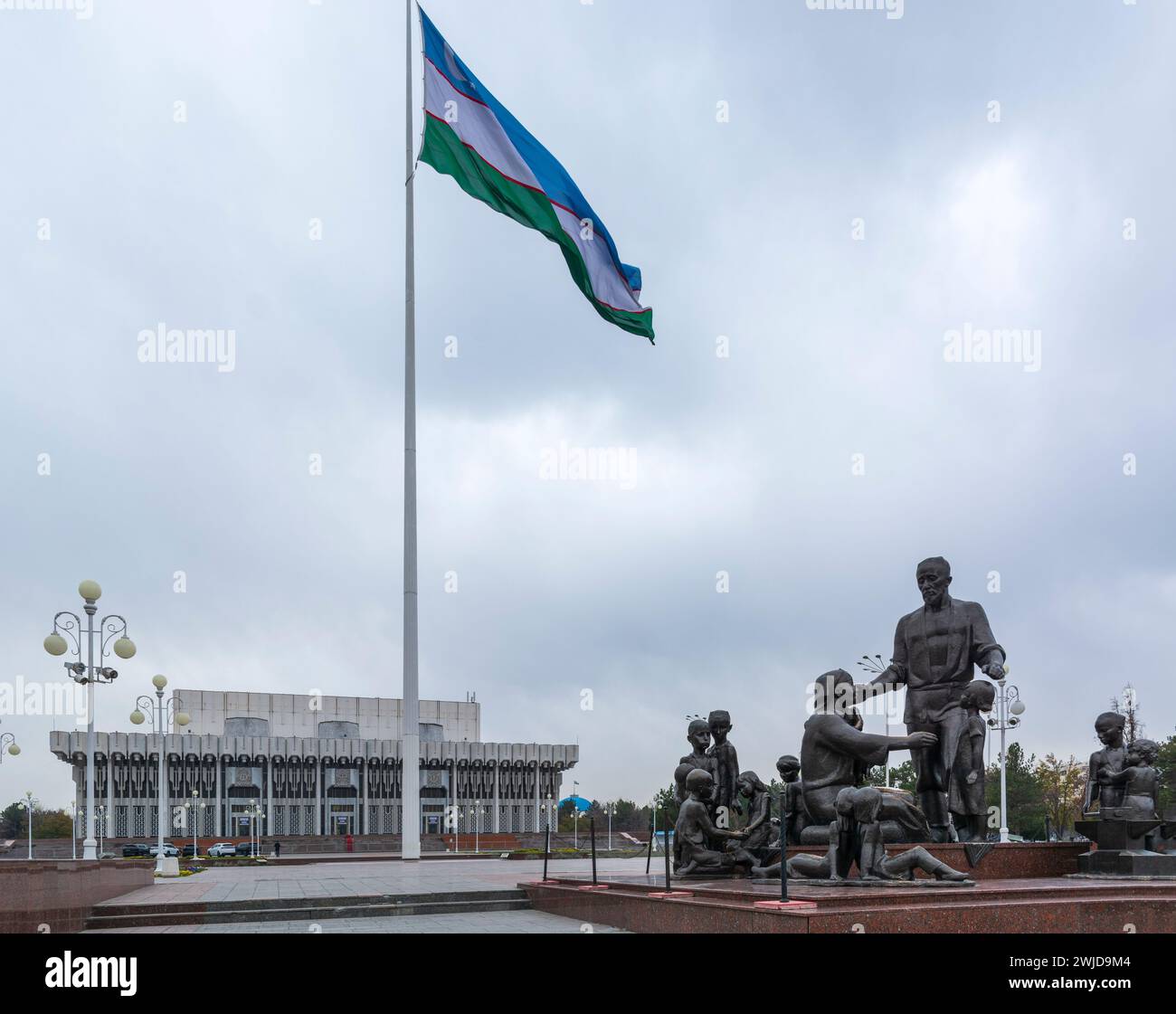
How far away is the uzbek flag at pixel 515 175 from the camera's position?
816 inches

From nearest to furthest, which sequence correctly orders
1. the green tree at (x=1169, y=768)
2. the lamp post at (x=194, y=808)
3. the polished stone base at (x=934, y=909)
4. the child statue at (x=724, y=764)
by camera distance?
the polished stone base at (x=934, y=909), the child statue at (x=724, y=764), the green tree at (x=1169, y=768), the lamp post at (x=194, y=808)

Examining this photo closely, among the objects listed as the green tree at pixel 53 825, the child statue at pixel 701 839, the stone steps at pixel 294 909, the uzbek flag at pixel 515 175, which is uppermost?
the uzbek flag at pixel 515 175

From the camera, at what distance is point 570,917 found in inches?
529

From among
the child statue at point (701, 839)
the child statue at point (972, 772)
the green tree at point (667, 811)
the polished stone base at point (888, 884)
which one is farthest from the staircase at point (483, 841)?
the polished stone base at point (888, 884)

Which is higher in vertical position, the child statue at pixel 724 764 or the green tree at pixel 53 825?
the child statue at pixel 724 764

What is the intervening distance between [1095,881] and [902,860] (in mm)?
2139

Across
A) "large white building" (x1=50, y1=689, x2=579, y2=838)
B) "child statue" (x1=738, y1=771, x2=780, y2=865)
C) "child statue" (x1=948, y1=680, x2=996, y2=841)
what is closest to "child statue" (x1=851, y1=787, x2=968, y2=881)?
"child statue" (x1=738, y1=771, x2=780, y2=865)

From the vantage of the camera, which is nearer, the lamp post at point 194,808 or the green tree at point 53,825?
the lamp post at point 194,808

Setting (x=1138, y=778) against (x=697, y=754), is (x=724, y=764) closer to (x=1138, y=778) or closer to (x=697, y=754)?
(x=697, y=754)

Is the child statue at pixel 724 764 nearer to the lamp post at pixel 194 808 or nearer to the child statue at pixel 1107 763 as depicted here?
the child statue at pixel 1107 763

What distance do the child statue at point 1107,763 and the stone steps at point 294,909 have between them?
23.9 feet
